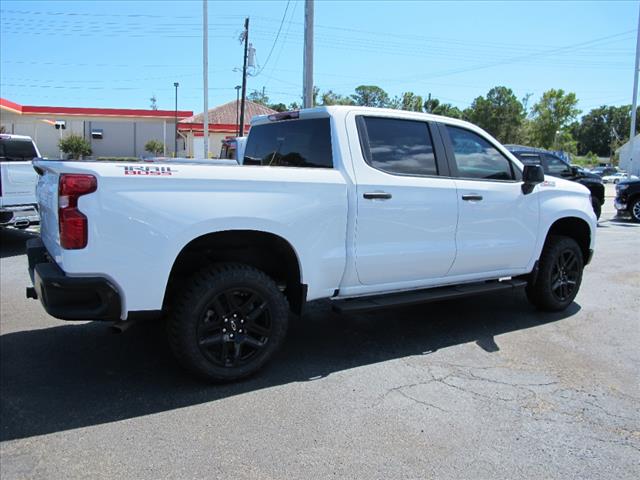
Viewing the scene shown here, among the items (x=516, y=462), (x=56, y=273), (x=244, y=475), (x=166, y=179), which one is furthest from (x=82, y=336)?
(x=516, y=462)

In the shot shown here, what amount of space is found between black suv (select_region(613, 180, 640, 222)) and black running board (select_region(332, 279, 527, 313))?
491 inches

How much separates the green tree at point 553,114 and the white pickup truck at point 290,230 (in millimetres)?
74116

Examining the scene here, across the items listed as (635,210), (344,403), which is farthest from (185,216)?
(635,210)

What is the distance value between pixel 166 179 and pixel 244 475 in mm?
1810

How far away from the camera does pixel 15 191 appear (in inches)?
356

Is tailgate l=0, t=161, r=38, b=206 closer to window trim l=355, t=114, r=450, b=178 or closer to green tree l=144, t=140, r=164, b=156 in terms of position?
window trim l=355, t=114, r=450, b=178

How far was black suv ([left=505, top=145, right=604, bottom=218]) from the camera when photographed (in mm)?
12875

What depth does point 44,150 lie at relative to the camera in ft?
193

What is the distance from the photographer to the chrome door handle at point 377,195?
424 cm

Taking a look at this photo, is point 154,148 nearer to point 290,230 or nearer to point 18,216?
point 18,216

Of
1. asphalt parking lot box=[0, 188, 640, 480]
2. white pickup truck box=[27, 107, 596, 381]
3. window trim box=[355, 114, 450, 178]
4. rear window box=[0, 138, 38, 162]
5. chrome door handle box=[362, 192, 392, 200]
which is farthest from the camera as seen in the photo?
rear window box=[0, 138, 38, 162]

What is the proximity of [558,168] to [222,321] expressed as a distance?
1185 centimetres

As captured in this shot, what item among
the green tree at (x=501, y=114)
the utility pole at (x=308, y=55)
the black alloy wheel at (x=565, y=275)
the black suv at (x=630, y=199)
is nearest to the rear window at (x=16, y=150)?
the utility pole at (x=308, y=55)

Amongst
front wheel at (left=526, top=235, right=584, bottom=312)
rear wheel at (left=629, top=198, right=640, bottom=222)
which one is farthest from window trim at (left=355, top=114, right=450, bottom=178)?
rear wheel at (left=629, top=198, right=640, bottom=222)
